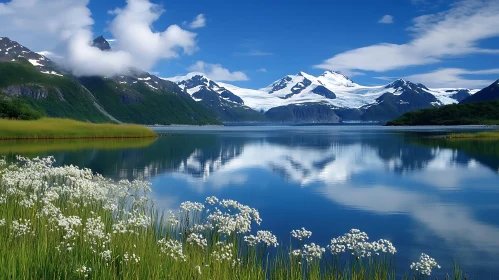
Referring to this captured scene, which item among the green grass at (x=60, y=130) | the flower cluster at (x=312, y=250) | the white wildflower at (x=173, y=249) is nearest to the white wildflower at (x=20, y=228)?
the white wildflower at (x=173, y=249)

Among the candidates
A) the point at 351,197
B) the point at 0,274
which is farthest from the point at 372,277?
the point at 351,197

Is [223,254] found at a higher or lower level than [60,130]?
lower

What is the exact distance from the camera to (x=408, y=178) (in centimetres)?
4747

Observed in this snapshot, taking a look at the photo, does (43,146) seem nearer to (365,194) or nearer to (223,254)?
(365,194)

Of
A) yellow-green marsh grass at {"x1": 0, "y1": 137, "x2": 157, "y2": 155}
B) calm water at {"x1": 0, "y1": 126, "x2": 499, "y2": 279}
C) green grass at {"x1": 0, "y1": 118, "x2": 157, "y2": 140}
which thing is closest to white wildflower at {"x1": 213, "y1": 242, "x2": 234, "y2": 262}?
calm water at {"x1": 0, "y1": 126, "x2": 499, "y2": 279}

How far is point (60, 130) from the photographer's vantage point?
10944 cm

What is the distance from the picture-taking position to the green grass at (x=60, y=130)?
10175cm

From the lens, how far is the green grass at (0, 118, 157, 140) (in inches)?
4006

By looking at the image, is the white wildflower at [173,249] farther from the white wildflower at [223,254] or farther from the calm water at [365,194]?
the calm water at [365,194]

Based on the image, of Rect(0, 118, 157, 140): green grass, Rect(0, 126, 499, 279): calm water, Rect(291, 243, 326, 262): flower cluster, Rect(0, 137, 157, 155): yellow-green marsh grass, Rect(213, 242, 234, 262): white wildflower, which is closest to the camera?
Rect(213, 242, 234, 262): white wildflower

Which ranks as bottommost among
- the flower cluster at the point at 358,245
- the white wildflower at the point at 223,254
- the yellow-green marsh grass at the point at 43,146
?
the yellow-green marsh grass at the point at 43,146

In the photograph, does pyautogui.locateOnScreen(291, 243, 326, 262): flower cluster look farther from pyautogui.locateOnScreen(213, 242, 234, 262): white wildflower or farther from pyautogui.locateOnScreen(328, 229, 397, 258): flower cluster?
pyautogui.locateOnScreen(213, 242, 234, 262): white wildflower

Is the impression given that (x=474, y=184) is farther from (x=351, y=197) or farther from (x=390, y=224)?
(x=390, y=224)

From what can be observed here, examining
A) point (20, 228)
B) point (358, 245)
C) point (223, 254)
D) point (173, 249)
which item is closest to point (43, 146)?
point (20, 228)
